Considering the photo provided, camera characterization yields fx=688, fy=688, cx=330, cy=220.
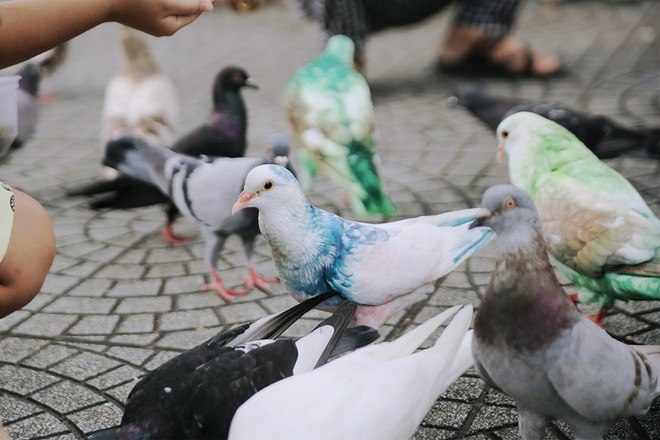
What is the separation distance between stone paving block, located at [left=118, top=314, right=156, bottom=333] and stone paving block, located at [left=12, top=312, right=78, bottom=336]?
0.99 ft

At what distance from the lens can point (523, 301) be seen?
2240mm

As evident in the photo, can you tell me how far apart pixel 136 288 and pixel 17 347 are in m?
0.77

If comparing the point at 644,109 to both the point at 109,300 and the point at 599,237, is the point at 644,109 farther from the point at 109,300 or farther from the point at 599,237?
the point at 109,300

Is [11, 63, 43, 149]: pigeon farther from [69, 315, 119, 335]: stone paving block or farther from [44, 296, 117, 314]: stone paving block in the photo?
[69, 315, 119, 335]: stone paving block

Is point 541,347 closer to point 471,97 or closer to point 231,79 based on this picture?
point 471,97

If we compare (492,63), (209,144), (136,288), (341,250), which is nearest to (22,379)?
(136,288)

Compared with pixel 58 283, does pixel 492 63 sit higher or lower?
higher

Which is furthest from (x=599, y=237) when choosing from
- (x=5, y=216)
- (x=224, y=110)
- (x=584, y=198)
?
(x=224, y=110)

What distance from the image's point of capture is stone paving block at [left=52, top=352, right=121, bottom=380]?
10.8ft

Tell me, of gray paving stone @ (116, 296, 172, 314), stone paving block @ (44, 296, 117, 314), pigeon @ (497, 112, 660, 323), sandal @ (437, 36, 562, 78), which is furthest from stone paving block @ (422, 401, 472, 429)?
sandal @ (437, 36, 562, 78)

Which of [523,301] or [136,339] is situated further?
[136,339]

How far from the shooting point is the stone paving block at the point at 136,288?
13.3ft

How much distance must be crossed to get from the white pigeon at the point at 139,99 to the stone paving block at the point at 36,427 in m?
2.70

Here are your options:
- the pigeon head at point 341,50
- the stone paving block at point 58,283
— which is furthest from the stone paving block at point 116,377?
the pigeon head at point 341,50
